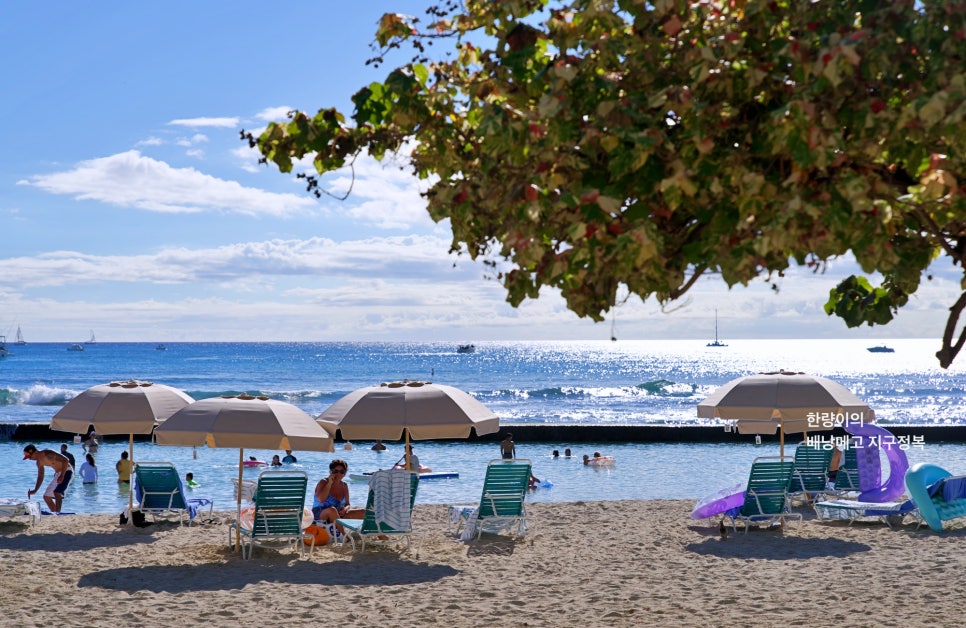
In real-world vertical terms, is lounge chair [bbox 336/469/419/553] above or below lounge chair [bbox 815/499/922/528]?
above

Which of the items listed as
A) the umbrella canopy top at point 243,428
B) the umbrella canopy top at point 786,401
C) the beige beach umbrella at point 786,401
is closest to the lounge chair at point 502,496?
the umbrella canopy top at point 243,428

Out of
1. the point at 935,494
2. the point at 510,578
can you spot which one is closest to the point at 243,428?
the point at 510,578

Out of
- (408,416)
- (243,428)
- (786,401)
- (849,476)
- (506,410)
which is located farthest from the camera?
(506,410)

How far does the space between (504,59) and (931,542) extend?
1011 centimetres

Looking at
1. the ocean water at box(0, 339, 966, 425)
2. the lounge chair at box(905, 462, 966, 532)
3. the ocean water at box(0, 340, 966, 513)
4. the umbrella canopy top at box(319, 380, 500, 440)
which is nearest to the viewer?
the umbrella canopy top at box(319, 380, 500, 440)

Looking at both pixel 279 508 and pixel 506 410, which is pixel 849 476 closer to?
pixel 279 508

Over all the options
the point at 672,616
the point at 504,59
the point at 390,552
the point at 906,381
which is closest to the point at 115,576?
the point at 390,552

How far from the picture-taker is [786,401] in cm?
1347

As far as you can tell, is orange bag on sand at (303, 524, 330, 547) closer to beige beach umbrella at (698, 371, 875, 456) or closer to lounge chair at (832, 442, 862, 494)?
beige beach umbrella at (698, 371, 875, 456)

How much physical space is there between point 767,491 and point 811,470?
2962 mm

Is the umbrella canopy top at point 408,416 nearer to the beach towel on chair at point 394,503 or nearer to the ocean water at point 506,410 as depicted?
the beach towel on chair at point 394,503

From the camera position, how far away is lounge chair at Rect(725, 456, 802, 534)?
39.7 ft

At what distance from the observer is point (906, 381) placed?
94.8 metres

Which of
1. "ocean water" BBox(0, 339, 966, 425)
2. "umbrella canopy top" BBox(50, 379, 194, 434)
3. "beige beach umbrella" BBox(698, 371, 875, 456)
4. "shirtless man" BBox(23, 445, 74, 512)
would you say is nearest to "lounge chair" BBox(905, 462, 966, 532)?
"beige beach umbrella" BBox(698, 371, 875, 456)
